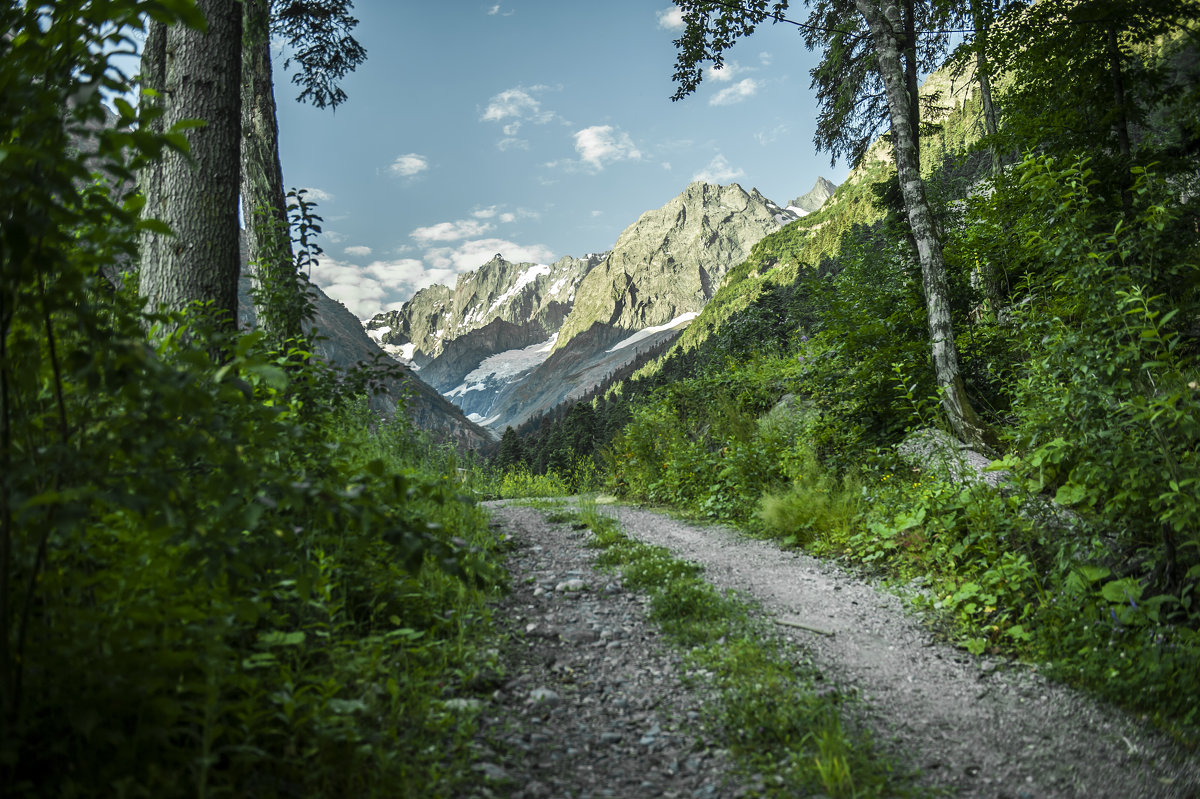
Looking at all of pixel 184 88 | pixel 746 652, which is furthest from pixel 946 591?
pixel 184 88

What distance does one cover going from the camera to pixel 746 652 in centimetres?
330

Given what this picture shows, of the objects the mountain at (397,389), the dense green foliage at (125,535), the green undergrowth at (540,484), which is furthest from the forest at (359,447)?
the green undergrowth at (540,484)

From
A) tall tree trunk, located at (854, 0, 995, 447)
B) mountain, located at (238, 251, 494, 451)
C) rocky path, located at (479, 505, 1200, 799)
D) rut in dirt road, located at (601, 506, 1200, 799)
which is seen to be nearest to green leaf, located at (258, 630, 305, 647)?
rocky path, located at (479, 505, 1200, 799)

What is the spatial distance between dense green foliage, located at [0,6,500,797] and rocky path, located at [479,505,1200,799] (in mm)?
477

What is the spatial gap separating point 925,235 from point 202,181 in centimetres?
828

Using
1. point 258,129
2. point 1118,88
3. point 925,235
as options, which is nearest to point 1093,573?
point 925,235

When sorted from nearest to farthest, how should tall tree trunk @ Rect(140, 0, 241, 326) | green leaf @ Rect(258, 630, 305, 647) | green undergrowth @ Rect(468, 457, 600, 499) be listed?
green leaf @ Rect(258, 630, 305, 647) → tall tree trunk @ Rect(140, 0, 241, 326) → green undergrowth @ Rect(468, 457, 600, 499)

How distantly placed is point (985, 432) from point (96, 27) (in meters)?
7.98

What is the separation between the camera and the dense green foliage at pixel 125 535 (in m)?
1.39

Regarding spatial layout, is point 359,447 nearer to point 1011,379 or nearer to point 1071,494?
point 1071,494

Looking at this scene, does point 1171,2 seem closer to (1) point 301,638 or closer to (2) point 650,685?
(2) point 650,685

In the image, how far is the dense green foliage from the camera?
1.39m

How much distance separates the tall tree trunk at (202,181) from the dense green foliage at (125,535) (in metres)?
2.77

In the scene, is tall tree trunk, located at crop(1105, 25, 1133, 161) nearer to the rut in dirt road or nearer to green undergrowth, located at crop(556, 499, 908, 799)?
the rut in dirt road
